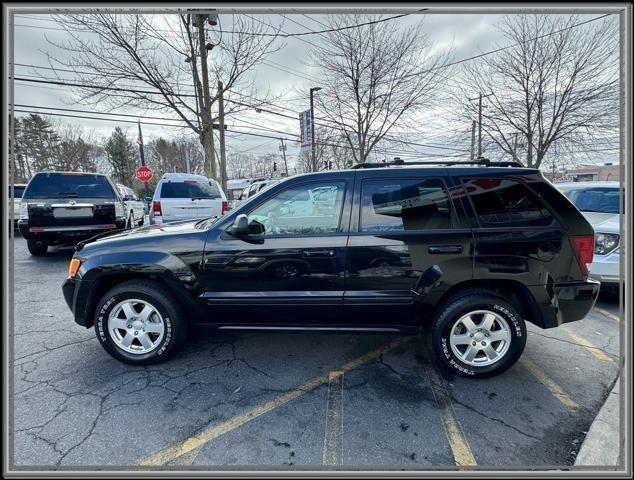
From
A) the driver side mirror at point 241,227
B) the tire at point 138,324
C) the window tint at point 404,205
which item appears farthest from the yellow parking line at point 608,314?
the tire at point 138,324

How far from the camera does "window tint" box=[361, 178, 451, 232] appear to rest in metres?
2.74

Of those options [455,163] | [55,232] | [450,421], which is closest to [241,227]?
[455,163]

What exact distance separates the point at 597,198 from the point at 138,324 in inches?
272

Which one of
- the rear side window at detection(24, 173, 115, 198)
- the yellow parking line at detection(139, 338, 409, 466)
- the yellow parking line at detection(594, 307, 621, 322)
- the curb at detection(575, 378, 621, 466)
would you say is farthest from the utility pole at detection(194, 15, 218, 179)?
the curb at detection(575, 378, 621, 466)

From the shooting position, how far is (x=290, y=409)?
2420 mm

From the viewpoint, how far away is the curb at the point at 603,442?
1.97 metres

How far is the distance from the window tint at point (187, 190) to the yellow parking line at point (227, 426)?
6.45 m

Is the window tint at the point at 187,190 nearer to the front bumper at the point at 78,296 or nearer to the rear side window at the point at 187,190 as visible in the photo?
the rear side window at the point at 187,190

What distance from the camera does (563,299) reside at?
274 cm

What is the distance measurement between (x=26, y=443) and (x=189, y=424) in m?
1.03

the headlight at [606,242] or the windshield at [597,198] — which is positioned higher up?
the windshield at [597,198]

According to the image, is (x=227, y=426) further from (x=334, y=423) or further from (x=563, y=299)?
(x=563, y=299)

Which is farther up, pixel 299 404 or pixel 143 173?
pixel 143 173

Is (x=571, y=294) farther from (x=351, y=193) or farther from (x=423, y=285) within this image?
(x=351, y=193)
